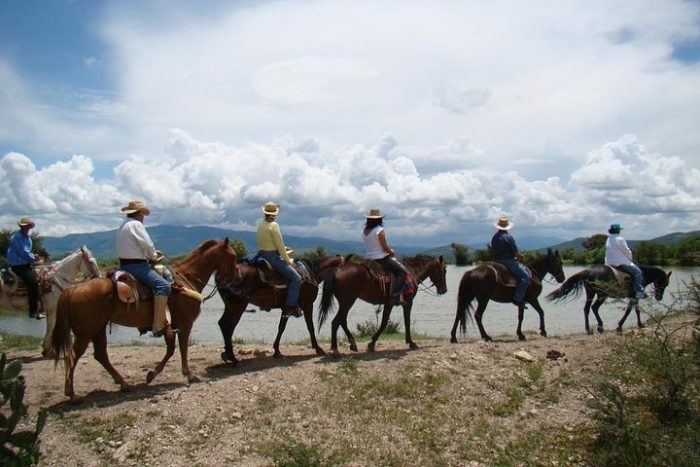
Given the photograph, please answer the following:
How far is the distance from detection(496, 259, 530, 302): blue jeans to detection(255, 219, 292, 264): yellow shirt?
6.07 metres

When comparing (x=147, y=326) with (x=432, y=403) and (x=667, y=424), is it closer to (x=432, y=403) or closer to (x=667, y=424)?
(x=432, y=403)

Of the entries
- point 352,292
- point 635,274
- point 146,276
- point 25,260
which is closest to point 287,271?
point 352,292

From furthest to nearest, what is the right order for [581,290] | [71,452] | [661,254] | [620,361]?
[661,254]
[581,290]
[620,361]
[71,452]

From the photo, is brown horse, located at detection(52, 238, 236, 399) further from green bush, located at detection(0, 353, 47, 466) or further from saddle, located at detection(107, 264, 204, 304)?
green bush, located at detection(0, 353, 47, 466)

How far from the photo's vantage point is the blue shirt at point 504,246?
46.7ft

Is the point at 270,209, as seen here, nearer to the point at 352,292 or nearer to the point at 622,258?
the point at 352,292

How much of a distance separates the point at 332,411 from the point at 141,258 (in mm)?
4148

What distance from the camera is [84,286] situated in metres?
8.80

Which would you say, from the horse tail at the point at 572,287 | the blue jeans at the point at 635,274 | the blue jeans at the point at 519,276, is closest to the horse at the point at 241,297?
the blue jeans at the point at 519,276

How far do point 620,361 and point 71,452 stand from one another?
9507 mm

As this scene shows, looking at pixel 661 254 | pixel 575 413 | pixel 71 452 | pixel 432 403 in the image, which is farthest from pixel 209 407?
pixel 661 254

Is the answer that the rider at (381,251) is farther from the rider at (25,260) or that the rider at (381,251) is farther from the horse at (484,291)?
the rider at (25,260)

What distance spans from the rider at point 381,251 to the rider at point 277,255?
6.66ft

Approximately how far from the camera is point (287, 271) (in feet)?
38.0
